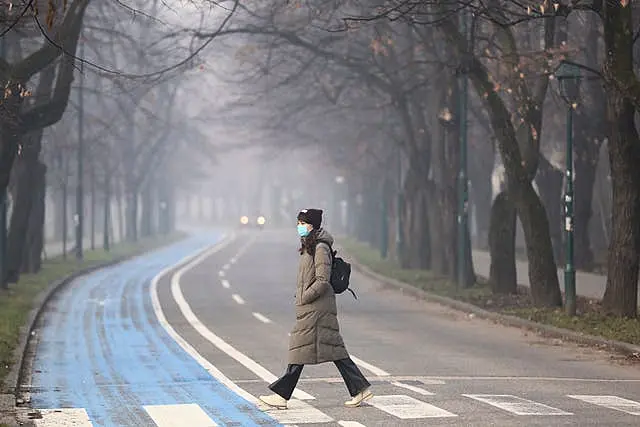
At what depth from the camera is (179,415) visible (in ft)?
42.6

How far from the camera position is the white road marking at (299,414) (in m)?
12.4

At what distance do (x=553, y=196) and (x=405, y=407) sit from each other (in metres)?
33.4

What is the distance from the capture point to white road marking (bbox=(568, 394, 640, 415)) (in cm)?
1323

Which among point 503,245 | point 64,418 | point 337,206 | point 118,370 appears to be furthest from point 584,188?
point 337,206

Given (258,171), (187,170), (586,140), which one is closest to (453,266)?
(586,140)

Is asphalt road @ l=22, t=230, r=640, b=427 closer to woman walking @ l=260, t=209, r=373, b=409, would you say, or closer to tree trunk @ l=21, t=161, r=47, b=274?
woman walking @ l=260, t=209, r=373, b=409

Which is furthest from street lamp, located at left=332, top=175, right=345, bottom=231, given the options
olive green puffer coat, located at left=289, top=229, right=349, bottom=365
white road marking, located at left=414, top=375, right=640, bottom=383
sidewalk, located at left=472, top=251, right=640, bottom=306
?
olive green puffer coat, located at left=289, top=229, right=349, bottom=365

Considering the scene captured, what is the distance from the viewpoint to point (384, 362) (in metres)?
18.3

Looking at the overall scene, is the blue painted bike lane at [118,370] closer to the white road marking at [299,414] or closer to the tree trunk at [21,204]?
the white road marking at [299,414]

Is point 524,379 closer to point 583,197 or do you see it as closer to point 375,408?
point 375,408

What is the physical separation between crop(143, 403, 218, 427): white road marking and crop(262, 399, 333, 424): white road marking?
→ 0.58 meters

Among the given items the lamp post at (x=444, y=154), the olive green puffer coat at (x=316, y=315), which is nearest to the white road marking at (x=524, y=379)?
the olive green puffer coat at (x=316, y=315)

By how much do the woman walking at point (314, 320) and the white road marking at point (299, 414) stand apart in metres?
0.14

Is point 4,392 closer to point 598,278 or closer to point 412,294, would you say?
point 412,294
